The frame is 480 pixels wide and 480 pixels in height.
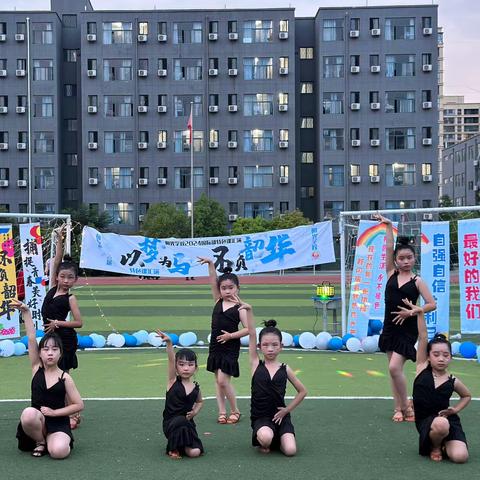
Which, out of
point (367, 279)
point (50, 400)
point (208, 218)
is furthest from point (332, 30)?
point (50, 400)

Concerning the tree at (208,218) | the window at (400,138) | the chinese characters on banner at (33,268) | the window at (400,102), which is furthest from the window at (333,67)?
the chinese characters on banner at (33,268)

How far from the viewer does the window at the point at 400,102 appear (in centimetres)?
5225

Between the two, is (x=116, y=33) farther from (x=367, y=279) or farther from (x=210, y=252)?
(x=367, y=279)

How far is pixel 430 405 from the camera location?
501cm

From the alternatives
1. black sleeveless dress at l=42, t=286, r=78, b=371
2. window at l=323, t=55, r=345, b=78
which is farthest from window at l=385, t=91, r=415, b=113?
black sleeveless dress at l=42, t=286, r=78, b=371

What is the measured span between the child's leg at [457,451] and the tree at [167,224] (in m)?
40.1

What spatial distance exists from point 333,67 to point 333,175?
29.4 feet

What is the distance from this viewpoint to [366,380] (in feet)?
27.0

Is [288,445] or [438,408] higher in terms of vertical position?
[438,408]

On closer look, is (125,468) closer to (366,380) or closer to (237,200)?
(366,380)

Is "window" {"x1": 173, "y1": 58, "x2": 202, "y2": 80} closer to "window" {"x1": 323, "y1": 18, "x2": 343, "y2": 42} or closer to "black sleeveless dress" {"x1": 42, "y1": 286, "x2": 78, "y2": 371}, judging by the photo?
"window" {"x1": 323, "y1": 18, "x2": 343, "y2": 42}

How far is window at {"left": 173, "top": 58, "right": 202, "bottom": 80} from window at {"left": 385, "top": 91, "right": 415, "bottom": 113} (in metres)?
15.9

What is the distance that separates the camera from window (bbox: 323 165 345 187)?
52.4 m

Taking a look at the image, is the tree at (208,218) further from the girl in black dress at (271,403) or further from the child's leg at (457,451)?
the child's leg at (457,451)
